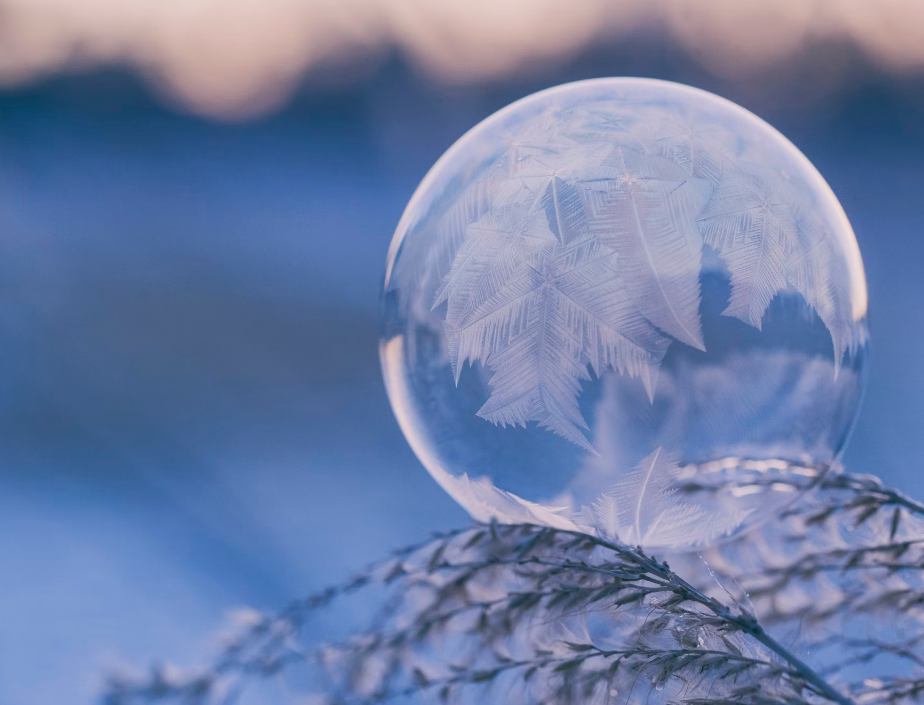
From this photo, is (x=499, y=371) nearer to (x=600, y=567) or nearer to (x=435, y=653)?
(x=600, y=567)

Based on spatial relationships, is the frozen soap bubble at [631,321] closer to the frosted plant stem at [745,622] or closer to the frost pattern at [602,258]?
the frost pattern at [602,258]

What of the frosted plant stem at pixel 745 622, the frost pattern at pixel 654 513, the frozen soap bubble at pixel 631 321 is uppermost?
the frozen soap bubble at pixel 631 321

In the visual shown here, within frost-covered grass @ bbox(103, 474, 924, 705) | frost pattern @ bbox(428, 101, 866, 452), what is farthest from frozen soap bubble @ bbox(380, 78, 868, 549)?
frost-covered grass @ bbox(103, 474, 924, 705)

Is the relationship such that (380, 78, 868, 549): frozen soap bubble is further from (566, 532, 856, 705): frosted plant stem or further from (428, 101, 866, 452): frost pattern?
(566, 532, 856, 705): frosted plant stem

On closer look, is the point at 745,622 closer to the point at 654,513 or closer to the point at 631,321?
the point at 654,513

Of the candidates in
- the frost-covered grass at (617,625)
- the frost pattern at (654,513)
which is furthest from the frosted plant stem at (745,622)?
the frost pattern at (654,513)

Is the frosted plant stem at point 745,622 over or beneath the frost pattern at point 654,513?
beneath
